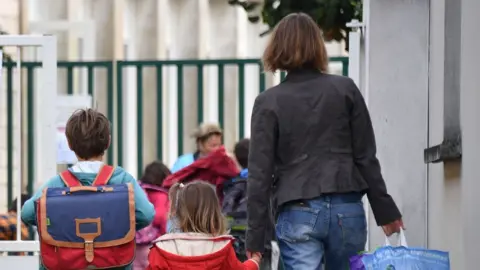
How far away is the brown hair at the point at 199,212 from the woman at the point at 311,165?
7.4 inches

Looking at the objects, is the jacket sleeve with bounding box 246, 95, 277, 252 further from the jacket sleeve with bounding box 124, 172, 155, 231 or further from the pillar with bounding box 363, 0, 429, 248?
the pillar with bounding box 363, 0, 429, 248

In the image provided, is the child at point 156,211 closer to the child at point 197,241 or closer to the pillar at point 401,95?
the pillar at point 401,95

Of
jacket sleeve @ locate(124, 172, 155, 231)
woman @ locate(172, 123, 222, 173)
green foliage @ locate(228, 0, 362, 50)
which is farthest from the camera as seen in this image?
green foliage @ locate(228, 0, 362, 50)

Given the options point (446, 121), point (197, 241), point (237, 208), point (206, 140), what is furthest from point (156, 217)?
point (197, 241)

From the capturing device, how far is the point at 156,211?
34.9 feet

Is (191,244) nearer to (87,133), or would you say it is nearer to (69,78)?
(87,133)

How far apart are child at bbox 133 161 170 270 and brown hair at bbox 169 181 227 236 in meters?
3.77

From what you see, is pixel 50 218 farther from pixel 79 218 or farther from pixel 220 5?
pixel 220 5

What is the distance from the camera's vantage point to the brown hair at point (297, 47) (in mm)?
6691

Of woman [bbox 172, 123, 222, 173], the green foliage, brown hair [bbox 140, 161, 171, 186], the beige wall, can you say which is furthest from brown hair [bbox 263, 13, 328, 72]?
the beige wall

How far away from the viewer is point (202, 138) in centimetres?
1241

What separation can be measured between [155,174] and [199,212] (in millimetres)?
4486

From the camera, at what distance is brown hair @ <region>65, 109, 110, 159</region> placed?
22.3ft

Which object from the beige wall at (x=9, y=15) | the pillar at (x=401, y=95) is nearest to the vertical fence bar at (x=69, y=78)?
the beige wall at (x=9, y=15)
